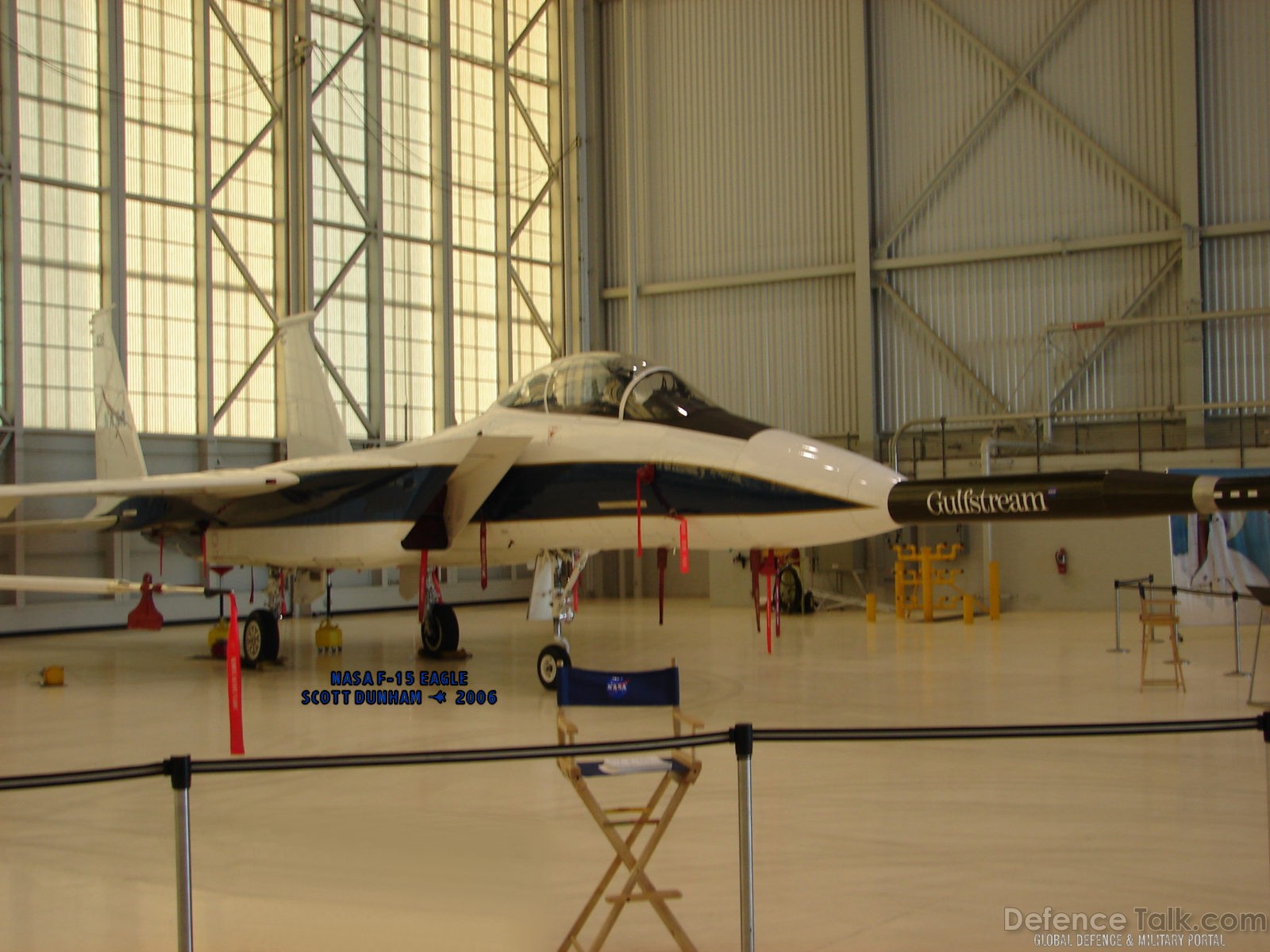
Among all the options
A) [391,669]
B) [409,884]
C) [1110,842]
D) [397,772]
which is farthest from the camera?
[391,669]

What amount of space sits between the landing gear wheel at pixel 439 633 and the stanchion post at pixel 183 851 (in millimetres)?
9062

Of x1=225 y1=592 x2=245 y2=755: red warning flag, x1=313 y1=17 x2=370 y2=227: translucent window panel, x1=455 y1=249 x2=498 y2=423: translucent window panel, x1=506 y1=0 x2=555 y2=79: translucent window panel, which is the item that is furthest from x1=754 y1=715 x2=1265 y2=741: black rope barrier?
x1=506 y1=0 x2=555 y2=79: translucent window panel

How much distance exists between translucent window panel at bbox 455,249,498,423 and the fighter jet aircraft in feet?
30.9

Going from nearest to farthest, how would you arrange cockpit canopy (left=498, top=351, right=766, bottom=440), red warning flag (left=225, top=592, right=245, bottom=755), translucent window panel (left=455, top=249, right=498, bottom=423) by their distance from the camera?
red warning flag (left=225, top=592, right=245, bottom=755) < cockpit canopy (left=498, top=351, right=766, bottom=440) < translucent window panel (left=455, top=249, right=498, bottom=423)

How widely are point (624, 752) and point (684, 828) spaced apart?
6.51 ft

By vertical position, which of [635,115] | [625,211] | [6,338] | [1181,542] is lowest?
[1181,542]

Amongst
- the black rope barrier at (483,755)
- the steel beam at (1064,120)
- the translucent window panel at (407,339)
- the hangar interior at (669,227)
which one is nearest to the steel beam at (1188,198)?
→ the hangar interior at (669,227)

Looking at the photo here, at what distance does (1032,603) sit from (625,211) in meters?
11.1

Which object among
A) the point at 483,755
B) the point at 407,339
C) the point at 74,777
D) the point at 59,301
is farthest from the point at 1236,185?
the point at 74,777

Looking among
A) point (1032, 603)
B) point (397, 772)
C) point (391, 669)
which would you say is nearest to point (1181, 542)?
point (1032, 603)

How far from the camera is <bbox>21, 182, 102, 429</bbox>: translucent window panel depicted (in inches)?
605

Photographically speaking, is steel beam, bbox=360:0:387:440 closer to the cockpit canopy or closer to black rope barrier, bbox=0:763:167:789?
the cockpit canopy

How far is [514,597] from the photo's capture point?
22.2 meters

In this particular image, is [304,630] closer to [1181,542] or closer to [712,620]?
[712,620]
